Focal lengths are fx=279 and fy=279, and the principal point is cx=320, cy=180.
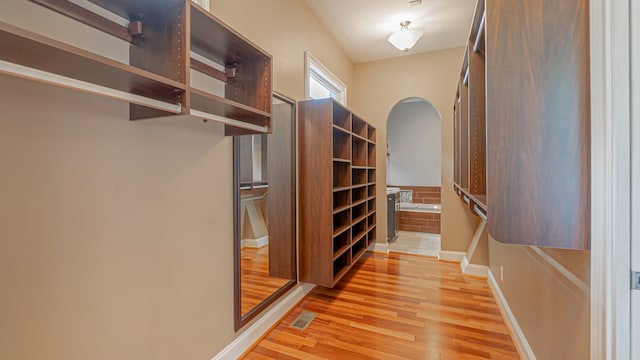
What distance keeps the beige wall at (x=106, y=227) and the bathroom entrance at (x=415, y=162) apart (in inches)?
189

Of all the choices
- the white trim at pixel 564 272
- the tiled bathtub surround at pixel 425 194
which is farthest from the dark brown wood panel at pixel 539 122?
the tiled bathtub surround at pixel 425 194

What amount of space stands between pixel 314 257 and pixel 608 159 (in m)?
2.19

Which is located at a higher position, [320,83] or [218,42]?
[320,83]

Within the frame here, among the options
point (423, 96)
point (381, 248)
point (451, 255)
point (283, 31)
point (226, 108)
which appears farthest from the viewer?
point (381, 248)

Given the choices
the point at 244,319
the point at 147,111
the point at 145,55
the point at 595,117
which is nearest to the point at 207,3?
the point at 145,55

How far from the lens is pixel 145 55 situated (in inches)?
46.7

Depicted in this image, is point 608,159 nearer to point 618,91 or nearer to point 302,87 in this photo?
point 618,91

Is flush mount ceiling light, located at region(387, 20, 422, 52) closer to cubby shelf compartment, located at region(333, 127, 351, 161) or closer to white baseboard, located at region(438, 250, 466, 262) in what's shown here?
cubby shelf compartment, located at region(333, 127, 351, 161)

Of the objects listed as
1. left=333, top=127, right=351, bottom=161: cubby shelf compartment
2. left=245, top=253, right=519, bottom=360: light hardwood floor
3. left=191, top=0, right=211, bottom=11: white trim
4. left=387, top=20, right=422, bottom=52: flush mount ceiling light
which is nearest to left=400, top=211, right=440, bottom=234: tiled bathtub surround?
left=245, top=253, right=519, bottom=360: light hardwood floor

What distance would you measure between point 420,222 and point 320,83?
12.5ft

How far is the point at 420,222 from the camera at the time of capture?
5895 mm

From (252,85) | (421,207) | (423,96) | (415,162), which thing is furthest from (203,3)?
(415,162)

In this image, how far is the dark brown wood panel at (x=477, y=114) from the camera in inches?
77.4

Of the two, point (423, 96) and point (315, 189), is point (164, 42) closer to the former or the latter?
point (315, 189)
